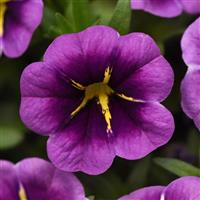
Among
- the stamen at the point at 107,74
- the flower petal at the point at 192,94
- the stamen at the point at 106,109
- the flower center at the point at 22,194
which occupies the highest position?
the stamen at the point at 107,74

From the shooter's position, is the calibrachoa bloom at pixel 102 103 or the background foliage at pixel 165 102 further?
the background foliage at pixel 165 102

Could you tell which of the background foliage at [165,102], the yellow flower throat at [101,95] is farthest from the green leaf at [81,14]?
the yellow flower throat at [101,95]

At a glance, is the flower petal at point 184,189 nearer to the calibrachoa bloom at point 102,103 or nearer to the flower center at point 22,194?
the calibrachoa bloom at point 102,103

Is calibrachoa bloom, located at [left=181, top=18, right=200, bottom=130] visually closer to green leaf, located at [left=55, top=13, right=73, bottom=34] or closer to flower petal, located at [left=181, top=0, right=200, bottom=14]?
flower petal, located at [left=181, top=0, right=200, bottom=14]

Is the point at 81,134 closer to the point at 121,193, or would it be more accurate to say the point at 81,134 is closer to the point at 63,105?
the point at 63,105

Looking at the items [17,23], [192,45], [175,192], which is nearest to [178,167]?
[175,192]

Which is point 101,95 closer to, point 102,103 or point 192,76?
point 102,103
